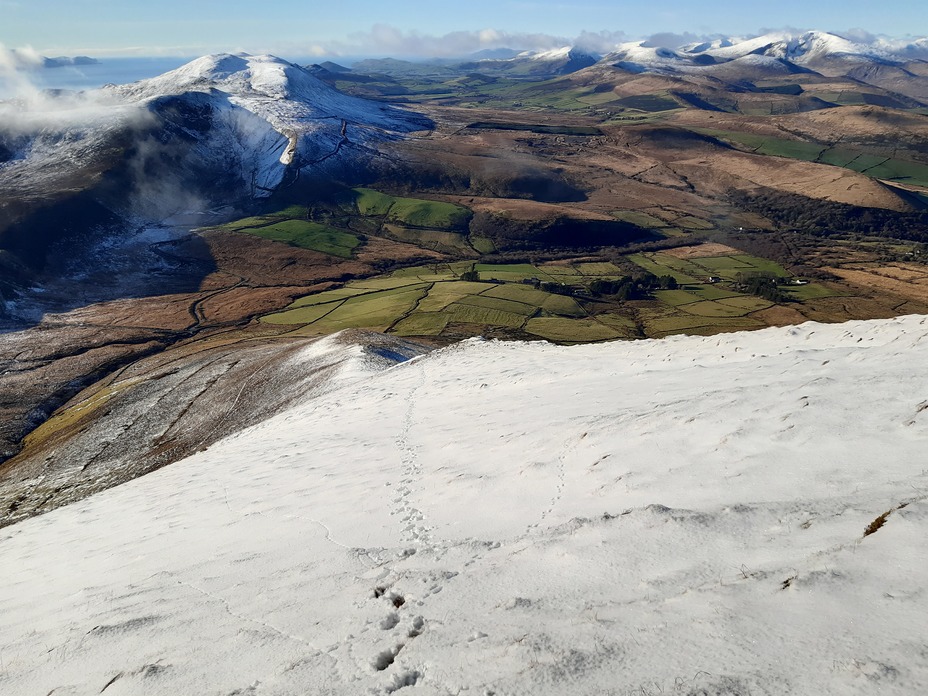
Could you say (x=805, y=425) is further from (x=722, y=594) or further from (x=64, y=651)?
(x=64, y=651)

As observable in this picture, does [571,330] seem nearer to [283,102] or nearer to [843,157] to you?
[283,102]

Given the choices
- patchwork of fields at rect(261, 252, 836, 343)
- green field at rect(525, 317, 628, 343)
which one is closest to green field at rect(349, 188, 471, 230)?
patchwork of fields at rect(261, 252, 836, 343)

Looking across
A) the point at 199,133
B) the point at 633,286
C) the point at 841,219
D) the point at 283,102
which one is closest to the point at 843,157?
the point at 841,219

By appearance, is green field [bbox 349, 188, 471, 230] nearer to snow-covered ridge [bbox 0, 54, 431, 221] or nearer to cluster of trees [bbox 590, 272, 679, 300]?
snow-covered ridge [bbox 0, 54, 431, 221]

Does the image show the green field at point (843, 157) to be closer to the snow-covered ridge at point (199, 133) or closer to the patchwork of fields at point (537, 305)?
the patchwork of fields at point (537, 305)

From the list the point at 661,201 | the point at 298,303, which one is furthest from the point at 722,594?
the point at 661,201
